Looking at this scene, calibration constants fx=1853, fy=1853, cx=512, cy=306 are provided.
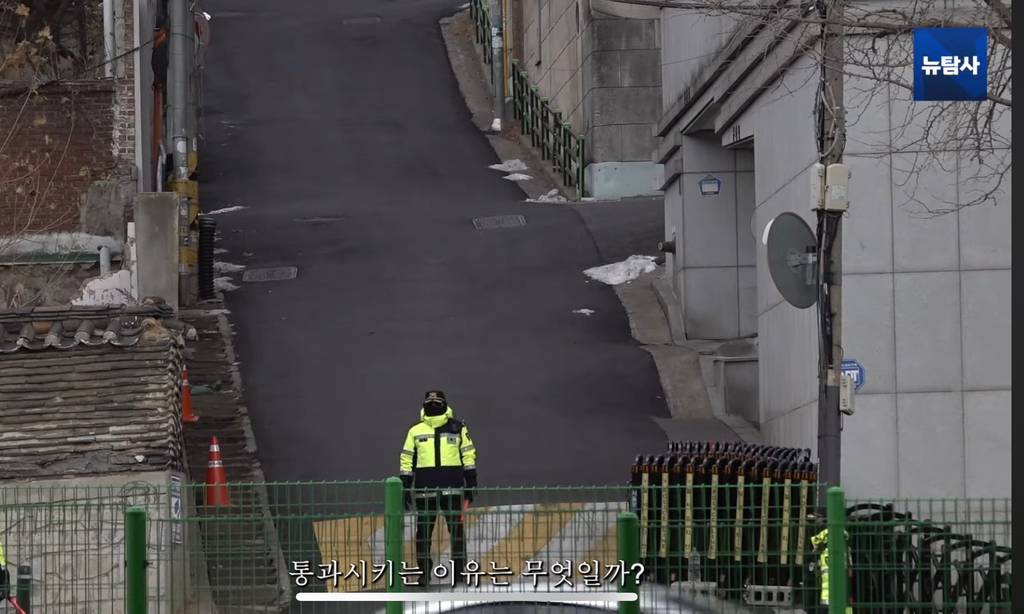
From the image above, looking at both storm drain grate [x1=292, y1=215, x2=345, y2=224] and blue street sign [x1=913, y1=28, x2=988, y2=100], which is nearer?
blue street sign [x1=913, y1=28, x2=988, y2=100]

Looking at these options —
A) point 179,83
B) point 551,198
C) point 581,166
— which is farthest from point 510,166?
point 179,83

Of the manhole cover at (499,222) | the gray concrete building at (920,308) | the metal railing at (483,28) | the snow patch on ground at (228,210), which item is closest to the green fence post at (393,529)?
the gray concrete building at (920,308)

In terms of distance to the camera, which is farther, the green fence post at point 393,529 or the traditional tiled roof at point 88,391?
the traditional tiled roof at point 88,391

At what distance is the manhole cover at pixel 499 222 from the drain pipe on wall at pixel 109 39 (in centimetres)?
723

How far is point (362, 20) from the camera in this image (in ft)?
147

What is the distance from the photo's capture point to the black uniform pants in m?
10.3

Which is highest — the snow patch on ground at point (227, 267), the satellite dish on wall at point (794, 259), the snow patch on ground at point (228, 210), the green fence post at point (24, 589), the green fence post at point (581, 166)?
the green fence post at point (581, 166)

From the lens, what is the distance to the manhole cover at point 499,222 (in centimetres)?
2913

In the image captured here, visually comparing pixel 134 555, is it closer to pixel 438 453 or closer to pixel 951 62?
pixel 438 453

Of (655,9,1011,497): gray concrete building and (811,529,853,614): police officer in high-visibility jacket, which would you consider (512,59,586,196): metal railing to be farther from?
(811,529,853,614): police officer in high-visibility jacket

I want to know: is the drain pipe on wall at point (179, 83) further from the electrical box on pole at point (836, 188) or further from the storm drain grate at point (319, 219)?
the electrical box on pole at point (836, 188)

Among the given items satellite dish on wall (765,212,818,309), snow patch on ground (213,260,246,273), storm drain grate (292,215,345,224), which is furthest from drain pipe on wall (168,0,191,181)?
satellite dish on wall (765,212,818,309)

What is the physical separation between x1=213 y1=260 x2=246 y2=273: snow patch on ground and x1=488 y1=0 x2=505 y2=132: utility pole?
11009 mm
